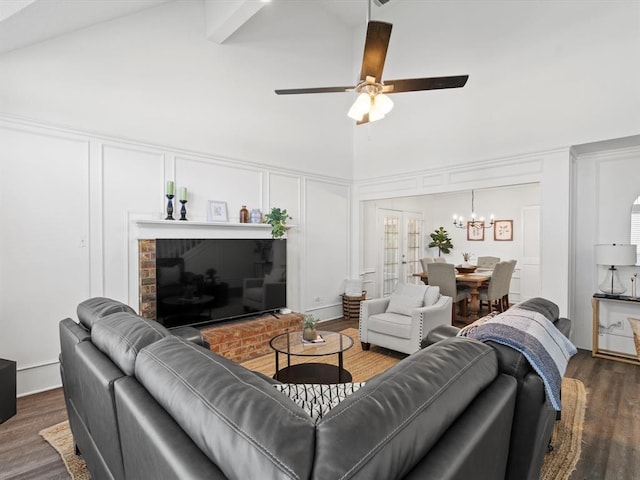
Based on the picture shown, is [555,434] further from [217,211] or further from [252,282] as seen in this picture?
[217,211]

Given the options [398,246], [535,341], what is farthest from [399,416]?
[398,246]

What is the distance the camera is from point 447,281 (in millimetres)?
5145

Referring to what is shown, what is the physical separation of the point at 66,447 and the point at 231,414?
222 cm

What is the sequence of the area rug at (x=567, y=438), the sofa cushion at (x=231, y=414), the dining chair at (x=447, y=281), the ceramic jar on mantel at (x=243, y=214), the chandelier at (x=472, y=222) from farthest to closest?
the chandelier at (x=472, y=222)
the dining chair at (x=447, y=281)
the ceramic jar on mantel at (x=243, y=214)
the area rug at (x=567, y=438)
the sofa cushion at (x=231, y=414)

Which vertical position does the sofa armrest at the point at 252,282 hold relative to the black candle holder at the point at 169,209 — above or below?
below

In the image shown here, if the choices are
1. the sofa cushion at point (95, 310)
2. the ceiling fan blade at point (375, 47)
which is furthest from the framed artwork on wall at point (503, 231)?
the sofa cushion at point (95, 310)

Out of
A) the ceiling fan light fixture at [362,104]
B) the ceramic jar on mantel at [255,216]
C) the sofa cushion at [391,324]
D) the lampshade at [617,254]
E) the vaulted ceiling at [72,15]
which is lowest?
the sofa cushion at [391,324]

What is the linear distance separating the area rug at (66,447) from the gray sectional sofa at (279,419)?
0.81 metres

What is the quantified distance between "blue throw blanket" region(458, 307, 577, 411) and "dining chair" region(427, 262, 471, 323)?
3.50 metres

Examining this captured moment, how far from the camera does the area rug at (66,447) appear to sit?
197 centimetres

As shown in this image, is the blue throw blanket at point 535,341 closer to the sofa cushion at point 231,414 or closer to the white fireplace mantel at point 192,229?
the sofa cushion at point 231,414

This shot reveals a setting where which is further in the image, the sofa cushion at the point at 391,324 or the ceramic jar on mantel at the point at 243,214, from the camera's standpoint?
the ceramic jar on mantel at the point at 243,214

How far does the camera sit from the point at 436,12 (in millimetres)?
4984

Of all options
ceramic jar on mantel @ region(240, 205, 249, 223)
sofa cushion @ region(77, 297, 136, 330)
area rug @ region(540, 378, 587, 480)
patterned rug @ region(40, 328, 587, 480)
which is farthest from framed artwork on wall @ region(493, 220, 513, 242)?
sofa cushion @ region(77, 297, 136, 330)
